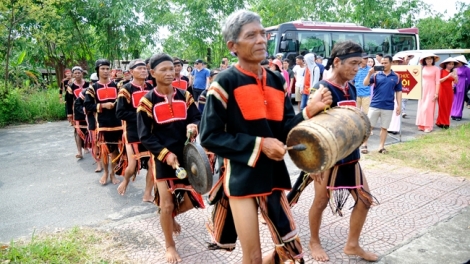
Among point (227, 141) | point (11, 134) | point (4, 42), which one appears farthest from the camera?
point (4, 42)

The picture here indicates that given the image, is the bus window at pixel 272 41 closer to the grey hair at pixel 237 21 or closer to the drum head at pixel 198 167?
the drum head at pixel 198 167

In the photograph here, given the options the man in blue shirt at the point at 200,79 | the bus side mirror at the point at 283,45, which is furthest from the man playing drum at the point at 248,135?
the bus side mirror at the point at 283,45

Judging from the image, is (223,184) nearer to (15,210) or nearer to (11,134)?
(15,210)

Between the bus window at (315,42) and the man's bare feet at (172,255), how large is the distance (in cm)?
1389

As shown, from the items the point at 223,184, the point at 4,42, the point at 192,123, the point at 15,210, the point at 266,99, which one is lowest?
the point at 15,210

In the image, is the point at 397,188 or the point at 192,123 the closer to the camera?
the point at 192,123

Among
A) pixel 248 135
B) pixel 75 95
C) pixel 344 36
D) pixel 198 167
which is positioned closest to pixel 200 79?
pixel 75 95

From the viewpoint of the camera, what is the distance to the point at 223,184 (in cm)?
255

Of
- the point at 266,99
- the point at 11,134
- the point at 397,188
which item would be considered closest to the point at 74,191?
the point at 266,99

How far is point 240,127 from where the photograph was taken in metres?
2.40

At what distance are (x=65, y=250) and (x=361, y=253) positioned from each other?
2.76 meters

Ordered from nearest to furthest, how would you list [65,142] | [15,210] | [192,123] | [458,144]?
[192,123], [15,210], [458,144], [65,142]

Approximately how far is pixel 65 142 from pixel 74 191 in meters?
4.20

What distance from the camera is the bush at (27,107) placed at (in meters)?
12.6
